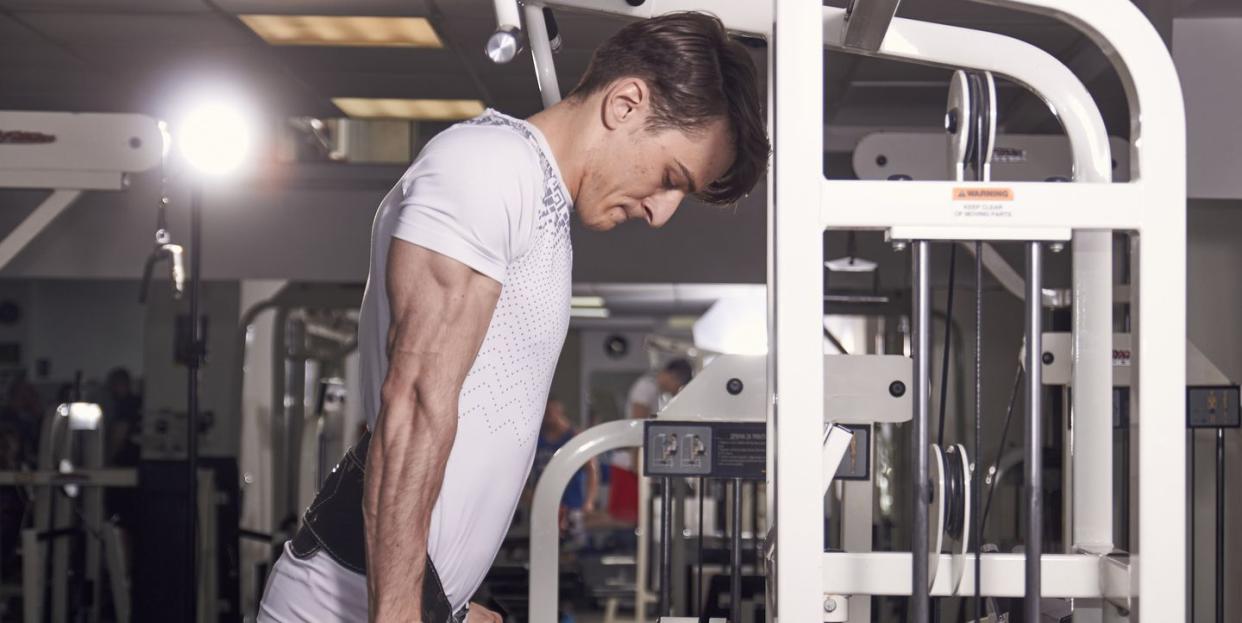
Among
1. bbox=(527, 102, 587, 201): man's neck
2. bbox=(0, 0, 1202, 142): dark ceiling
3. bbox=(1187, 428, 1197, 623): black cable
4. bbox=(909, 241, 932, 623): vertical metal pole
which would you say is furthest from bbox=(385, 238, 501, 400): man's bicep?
bbox=(1187, 428, 1197, 623): black cable

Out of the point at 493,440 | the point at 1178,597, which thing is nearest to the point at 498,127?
the point at 493,440

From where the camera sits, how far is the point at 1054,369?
10.7 feet

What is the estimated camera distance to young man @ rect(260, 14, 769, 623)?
1.03 meters

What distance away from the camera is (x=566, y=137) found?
1191mm

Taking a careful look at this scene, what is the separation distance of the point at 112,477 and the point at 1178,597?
4975mm

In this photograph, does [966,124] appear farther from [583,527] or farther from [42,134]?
[583,527]

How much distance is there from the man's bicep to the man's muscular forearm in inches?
1.1

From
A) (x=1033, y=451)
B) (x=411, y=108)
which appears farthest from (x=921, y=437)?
(x=411, y=108)

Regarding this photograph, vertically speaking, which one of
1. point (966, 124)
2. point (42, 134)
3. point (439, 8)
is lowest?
point (966, 124)

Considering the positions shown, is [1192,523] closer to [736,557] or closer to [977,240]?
[736,557]

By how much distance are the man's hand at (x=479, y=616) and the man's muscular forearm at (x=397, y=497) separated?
23 cm

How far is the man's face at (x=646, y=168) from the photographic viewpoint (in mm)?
1199

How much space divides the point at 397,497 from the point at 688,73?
1.57ft

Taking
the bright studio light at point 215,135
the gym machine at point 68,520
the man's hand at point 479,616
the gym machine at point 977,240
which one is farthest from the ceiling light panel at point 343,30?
the man's hand at point 479,616
